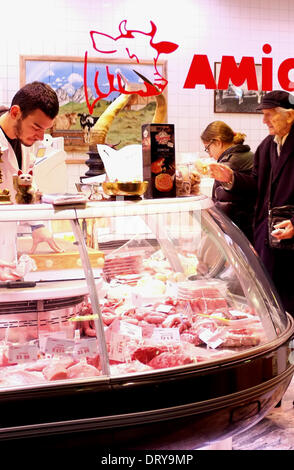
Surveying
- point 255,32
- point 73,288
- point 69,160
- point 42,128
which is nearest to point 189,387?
point 73,288

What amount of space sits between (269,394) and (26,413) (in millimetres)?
882

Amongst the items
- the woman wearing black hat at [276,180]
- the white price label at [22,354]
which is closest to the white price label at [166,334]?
the white price label at [22,354]

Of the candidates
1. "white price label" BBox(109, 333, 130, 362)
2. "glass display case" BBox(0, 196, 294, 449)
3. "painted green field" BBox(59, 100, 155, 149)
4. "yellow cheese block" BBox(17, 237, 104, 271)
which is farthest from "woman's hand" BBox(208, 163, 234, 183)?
"painted green field" BBox(59, 100, 155, 149)

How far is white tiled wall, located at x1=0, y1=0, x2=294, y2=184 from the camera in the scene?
21.4 ft

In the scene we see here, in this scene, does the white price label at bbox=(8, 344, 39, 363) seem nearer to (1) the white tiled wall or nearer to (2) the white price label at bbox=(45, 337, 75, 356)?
(2) the white price label at bbox=(45, 337, 75, 356)

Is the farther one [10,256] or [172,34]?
[172,34]

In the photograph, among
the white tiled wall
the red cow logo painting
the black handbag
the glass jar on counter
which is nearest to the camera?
the glass jar on counter

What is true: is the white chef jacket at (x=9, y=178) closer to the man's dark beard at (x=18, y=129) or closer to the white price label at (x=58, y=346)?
the man's dark beard at (x=18, y=129)

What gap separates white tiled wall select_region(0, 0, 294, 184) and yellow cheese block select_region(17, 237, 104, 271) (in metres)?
4.64

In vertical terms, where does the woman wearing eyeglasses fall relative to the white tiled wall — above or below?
below

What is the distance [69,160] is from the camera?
671 cm

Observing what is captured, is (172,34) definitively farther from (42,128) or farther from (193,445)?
(193,445)

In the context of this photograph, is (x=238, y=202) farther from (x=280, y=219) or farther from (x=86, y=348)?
(x=86, y=348)

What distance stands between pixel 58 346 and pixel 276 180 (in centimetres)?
214
